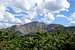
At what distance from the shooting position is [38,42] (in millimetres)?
21203

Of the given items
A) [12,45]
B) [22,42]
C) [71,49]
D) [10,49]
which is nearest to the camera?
[10,49]

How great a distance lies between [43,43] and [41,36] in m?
2.40

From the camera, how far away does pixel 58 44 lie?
22.9 m

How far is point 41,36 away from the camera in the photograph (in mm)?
23641

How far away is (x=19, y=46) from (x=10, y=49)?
1915mm

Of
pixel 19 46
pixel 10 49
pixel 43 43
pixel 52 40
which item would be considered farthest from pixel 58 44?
pixel 10 49

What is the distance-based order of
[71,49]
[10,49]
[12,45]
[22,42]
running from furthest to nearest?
[71,49], [22,42], [12,45], [10,49]

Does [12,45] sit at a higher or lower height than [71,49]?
higher

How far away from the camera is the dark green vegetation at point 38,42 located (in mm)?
20375

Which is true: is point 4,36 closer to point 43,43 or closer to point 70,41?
point 43,43

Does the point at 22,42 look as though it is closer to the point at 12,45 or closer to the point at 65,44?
the point at 12,45

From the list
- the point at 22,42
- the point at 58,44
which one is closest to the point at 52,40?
the point at 58,44

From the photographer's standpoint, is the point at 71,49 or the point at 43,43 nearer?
the point at 43,43

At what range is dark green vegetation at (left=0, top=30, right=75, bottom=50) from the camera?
20.4m
